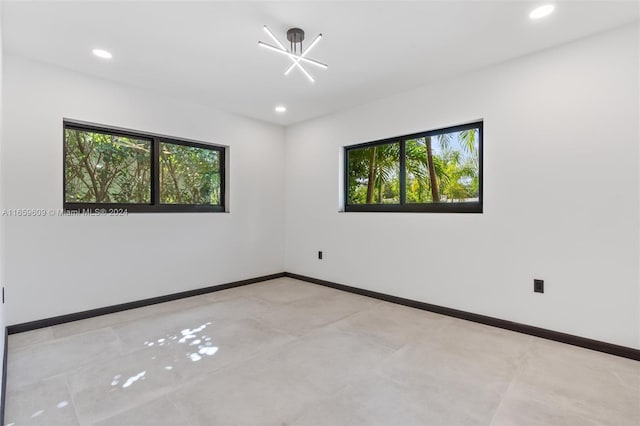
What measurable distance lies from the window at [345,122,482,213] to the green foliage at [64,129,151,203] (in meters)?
2.51

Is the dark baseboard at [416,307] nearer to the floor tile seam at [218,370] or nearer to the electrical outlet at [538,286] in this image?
the electrical outlet at [538,286]

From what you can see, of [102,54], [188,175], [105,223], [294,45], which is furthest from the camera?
[188,175]

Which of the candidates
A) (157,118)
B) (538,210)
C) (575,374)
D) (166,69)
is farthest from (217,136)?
(575,374)

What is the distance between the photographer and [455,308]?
3236mm

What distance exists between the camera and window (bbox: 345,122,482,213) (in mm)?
3273

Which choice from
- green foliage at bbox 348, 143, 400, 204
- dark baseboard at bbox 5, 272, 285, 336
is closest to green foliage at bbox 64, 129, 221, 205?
dark baseboard at bbox 5, 272, 285, 336

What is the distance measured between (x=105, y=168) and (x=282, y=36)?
2366 mm

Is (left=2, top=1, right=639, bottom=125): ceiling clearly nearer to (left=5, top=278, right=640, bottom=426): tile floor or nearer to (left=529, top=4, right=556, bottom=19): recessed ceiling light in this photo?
(left=529, top=4, right=556, bottom=19): recessed ceiling light

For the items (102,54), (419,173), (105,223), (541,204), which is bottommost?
(105,223)

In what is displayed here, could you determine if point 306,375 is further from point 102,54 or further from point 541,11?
point 102,54

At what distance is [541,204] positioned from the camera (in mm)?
2709

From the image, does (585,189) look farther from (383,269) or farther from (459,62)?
(383,269)

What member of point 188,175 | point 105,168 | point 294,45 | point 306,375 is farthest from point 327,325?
point 105,168

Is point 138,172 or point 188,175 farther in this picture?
point 188,175
